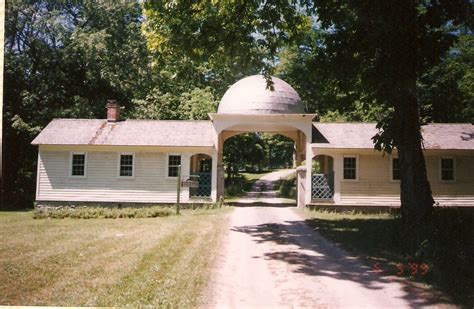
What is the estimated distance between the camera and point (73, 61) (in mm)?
25672

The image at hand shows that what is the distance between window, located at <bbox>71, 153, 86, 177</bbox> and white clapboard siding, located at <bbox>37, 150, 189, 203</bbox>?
0.80 ft

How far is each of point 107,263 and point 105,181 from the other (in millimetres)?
13506

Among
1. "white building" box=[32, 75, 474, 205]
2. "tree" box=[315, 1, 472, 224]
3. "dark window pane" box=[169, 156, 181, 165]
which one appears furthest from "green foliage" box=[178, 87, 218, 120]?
"tree" box=[315, 1, 472, 224]

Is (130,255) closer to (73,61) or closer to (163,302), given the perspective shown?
(163,302)

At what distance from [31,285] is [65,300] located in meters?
1.27

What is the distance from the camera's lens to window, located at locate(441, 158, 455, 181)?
69.3 feet

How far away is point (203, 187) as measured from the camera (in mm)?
21750

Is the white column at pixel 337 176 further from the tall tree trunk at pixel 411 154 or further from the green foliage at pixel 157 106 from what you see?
the green foliage at pixel 157 106

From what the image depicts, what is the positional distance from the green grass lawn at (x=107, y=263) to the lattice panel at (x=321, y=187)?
7.76 metres

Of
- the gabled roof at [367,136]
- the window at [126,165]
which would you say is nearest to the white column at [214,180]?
the window at [126,165]

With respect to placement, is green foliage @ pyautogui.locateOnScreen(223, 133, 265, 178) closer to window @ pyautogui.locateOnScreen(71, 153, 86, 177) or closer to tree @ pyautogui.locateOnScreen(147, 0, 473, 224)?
window @ pyautogui.locateOnScreen(71, 153, 86, 177)

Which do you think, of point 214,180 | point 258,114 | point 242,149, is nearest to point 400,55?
point 258,114

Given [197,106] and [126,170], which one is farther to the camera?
[197,106]

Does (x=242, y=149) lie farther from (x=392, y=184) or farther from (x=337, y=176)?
(x=392, y=184)
